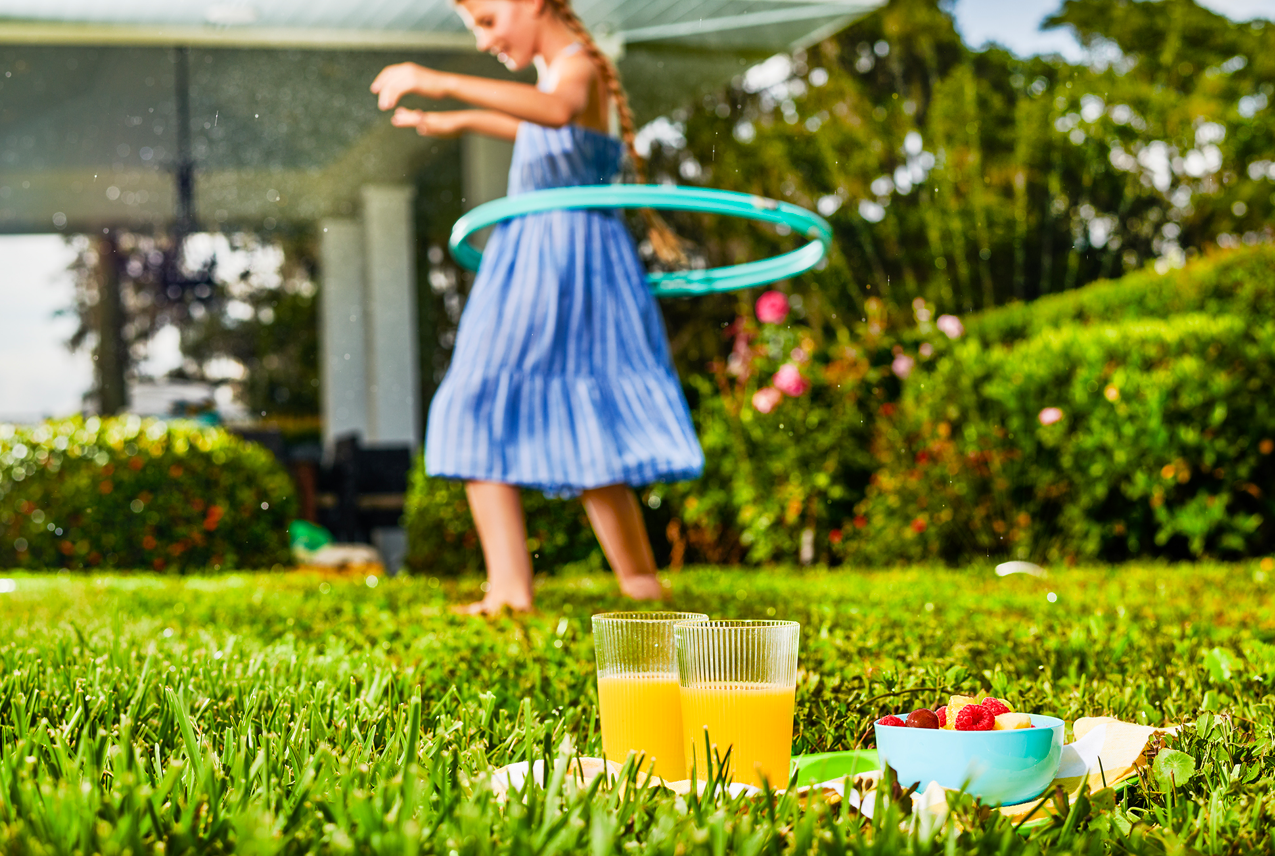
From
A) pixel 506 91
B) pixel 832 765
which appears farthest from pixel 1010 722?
pixel 506 91

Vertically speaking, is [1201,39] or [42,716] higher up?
[1201,39]

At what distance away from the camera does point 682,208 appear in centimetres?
249

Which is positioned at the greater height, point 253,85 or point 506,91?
point 253,85

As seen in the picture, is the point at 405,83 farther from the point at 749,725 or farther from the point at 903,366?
the point at 903,366

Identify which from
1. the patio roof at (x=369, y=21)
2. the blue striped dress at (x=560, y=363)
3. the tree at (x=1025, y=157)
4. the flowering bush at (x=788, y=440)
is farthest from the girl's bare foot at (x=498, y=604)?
the tree at (x=1025, y=157)

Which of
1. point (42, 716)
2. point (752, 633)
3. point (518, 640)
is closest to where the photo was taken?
point (752, 633)

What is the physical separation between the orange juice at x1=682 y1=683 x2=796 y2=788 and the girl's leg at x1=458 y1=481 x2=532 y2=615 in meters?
1.51

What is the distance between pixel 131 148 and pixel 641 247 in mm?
4616

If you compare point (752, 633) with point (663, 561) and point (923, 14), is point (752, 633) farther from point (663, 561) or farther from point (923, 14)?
point (923, 14)

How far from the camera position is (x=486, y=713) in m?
1.45

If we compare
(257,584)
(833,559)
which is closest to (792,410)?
(833,559)

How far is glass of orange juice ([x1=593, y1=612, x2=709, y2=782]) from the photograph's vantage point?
123 centimetres

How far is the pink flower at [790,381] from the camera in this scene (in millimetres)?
4922

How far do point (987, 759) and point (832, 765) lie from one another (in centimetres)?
20
